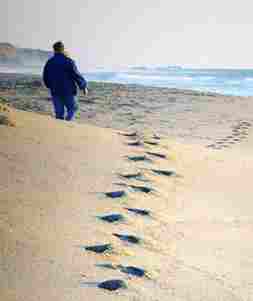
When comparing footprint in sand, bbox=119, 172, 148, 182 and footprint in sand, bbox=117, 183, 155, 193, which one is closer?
footprint in sand, bbox=117, 183, 155, 193

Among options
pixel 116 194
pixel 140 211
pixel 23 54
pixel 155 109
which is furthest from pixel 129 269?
pixel 23 54

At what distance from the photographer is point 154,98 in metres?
15.3

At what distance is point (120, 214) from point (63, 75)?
3683mm

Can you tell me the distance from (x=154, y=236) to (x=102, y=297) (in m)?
0.88

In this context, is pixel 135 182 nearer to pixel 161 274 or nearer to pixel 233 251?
pixel 233 251

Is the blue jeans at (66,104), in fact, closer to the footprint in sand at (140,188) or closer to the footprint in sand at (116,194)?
the footprint in sand at (140,188)

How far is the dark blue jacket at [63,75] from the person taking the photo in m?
6.69

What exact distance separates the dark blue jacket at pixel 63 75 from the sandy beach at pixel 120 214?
3.35 ft

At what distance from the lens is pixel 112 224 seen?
314cm

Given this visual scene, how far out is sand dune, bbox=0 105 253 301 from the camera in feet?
7.73

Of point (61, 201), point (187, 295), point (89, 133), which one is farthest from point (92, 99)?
point (187, 295)

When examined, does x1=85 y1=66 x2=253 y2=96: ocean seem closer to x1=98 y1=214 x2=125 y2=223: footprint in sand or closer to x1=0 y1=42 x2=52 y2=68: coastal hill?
x1=98 y1=214 x2=125 y2=223: footprint in sand

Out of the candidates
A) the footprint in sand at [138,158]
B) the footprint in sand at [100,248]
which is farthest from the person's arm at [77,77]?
the footprint in sand at [100,248]

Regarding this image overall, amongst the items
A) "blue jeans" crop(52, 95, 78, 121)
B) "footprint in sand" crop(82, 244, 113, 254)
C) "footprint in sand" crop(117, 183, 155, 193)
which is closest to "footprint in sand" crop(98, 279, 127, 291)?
"footprint in sand" crop(82, 244, 113, 254)
